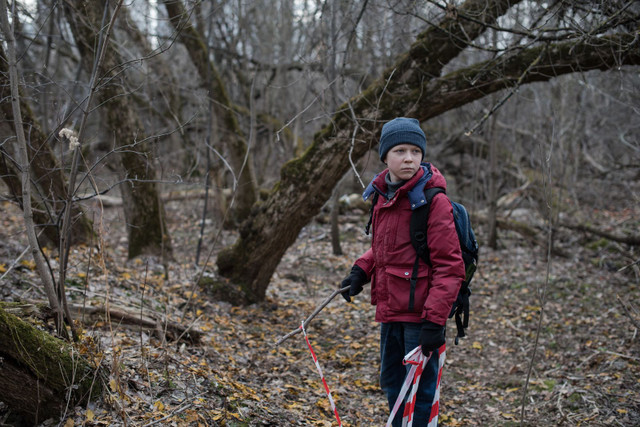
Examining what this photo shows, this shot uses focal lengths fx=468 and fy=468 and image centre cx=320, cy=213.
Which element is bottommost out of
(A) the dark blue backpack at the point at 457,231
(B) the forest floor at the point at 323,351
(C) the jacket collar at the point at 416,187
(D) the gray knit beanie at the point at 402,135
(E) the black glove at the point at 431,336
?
(B) the forest floor at the point at 323,351

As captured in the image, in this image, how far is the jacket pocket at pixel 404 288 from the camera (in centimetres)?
279

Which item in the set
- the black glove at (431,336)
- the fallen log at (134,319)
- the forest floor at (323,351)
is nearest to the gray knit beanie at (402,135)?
the black glove at (431,336)

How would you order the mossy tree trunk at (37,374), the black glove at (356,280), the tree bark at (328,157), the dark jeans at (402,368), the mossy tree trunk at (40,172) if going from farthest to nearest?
the tree bark at (328,157)
the mossy tree trunk at (40,172)
the black glove at (356,280)
the dark jeans at (402,368)
the mossy tree trunk at (37,374)

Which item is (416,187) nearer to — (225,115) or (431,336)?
(431,336)

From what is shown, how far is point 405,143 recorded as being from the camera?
2.92 m

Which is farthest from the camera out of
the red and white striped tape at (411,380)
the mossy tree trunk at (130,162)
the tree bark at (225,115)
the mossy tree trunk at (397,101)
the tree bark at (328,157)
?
the tree bark at (225,115)

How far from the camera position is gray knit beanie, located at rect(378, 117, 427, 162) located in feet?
9.55

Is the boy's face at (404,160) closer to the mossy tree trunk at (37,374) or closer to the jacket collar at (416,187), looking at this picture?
the jacket collar at (416,187)

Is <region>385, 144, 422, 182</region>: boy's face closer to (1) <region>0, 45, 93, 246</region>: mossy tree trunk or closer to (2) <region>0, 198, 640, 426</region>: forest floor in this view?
(2) <region>0, 198, 640, 426</region>: forest floor

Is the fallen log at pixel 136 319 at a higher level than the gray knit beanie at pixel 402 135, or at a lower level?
lower

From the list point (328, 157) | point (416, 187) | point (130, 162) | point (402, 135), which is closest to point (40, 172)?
point (130, 162)

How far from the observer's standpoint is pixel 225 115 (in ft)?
37.1

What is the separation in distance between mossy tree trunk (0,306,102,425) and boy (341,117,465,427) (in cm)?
178

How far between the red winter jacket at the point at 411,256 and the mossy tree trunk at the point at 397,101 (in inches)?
63.1
